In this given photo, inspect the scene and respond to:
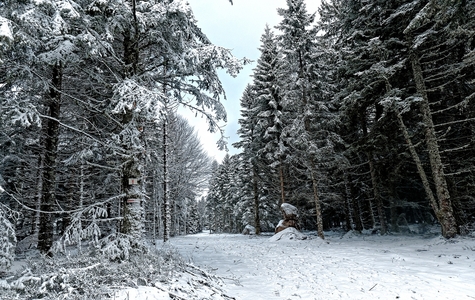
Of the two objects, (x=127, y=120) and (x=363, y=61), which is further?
(x=363, y=61)

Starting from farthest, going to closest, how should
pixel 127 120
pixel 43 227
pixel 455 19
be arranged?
pixel 455 19 < pixel 43 227 < pixel 127 120

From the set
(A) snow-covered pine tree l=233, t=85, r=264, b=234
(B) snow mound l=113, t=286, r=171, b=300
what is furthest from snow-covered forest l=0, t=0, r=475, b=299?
(A) snow-covered pine tree l=233, t=85, r=264, b=234

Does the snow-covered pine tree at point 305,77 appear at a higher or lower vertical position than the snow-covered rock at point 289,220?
higher

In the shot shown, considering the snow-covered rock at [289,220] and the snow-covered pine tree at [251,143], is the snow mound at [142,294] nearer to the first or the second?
the snow-covered rock at [289,220]

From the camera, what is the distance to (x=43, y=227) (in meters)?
7.75

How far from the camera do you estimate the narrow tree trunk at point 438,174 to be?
32.4 ft

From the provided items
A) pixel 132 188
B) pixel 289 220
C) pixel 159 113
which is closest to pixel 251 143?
pixel 289 220

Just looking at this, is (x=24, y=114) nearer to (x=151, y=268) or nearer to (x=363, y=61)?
(x=151, y=268)

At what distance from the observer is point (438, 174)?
10250 millimetres

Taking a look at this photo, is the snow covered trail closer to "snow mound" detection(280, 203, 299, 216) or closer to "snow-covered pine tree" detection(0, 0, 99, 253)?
"snow-covered pine tree" detection(0, 0, 99, 253)

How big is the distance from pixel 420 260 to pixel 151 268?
318 inches

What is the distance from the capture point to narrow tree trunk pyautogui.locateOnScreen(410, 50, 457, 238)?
9.88 m

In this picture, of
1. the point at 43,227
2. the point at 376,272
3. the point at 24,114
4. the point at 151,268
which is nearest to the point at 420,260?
the point at 376,272

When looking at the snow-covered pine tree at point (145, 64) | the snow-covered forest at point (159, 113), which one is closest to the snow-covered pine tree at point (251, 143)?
the snow-covered forest at point (159, 113)
